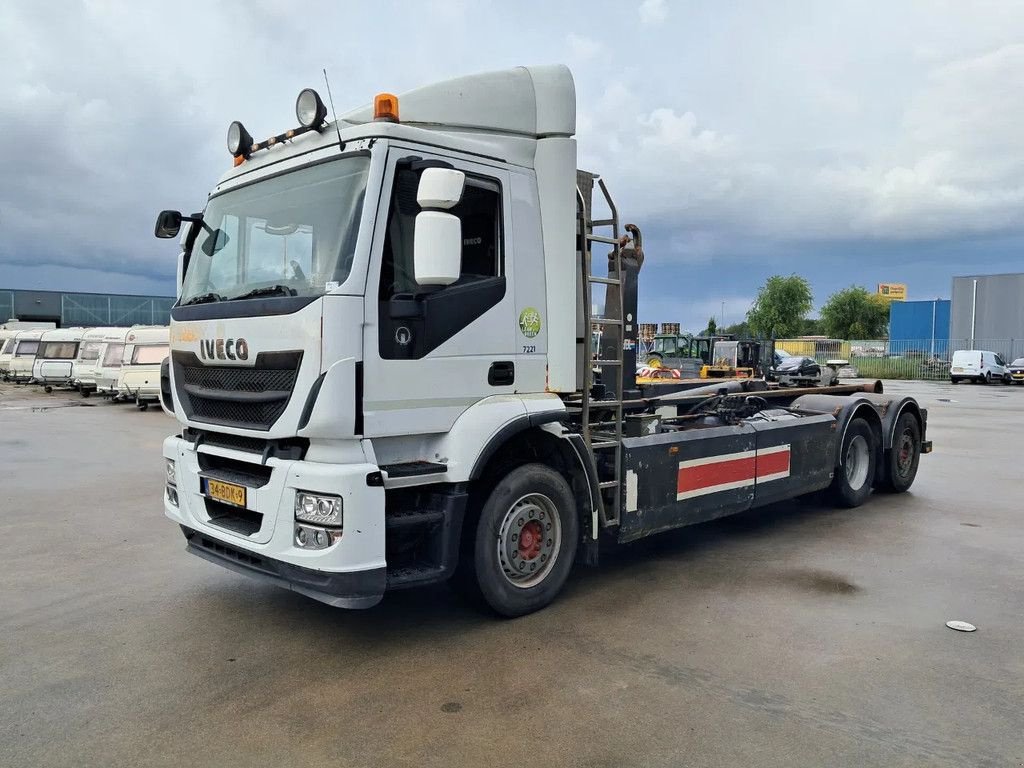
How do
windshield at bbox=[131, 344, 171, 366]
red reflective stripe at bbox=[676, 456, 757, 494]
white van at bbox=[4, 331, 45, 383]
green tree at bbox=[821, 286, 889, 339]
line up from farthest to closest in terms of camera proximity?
green tree at bbox=[821, 286, 889, 339] → white van at bbox=[4, 331, 45, 383] → windshield at bbox=[131, 344, 171, 366] → red reflective stripe at bbox=[676, 456, 757, 494]

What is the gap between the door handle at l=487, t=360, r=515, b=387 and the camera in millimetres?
4941

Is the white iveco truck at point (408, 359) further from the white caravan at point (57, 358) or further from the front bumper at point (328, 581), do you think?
the white caravan at point (57, 358)

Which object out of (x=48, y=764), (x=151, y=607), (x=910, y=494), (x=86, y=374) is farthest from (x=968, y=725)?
(x=86, y=374)

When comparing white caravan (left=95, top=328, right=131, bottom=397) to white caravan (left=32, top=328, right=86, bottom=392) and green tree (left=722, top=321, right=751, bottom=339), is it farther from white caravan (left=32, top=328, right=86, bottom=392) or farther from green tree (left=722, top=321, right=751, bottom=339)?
Answer: green tree (left=722, top=321, right=751, bottom=339)

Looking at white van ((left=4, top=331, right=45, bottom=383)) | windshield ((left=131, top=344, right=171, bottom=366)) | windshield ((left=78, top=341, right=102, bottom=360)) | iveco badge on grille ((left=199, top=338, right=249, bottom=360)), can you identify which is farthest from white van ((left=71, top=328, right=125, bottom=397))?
iveco badge on grille ((left=199, top=338, right=249, bottom=360))

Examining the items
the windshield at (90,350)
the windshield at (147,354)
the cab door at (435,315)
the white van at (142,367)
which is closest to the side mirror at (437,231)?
the cab door at (435,315)

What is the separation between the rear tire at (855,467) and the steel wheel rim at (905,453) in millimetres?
603

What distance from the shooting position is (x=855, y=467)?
909cm

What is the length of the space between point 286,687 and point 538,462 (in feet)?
6.87

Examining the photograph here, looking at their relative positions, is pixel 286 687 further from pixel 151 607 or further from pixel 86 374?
pixel 86 374

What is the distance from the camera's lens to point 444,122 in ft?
16.2

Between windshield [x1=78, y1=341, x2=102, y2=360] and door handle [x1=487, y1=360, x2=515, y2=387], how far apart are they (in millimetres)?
27472

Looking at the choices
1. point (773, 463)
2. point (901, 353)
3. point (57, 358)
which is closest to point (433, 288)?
point (773, 463)

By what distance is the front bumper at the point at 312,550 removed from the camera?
4.20 m
